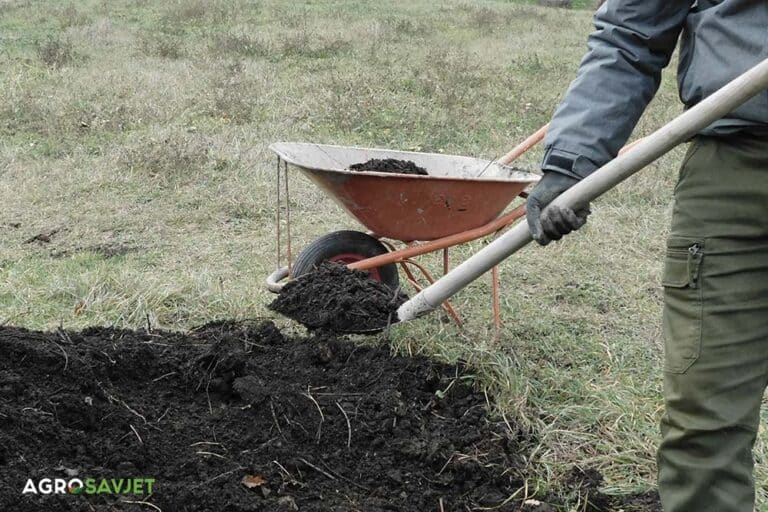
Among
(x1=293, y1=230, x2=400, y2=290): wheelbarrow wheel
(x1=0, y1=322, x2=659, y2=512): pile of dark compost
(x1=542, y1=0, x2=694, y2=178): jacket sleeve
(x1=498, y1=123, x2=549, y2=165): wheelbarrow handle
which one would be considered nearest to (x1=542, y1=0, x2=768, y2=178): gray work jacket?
(x1=542, y1=0, x2=694, y2=178): jacket sleeve

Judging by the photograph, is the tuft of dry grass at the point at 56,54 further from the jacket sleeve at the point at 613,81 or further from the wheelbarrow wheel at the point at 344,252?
the jacket sleeve at the point at 613,81

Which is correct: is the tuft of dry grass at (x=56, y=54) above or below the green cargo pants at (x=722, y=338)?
above

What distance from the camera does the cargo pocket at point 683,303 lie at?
2.03 meters

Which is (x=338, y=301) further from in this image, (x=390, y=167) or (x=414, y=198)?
(x=390, y=167)

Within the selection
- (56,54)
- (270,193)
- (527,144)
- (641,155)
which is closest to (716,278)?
(641,155)

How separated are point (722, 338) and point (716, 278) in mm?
147

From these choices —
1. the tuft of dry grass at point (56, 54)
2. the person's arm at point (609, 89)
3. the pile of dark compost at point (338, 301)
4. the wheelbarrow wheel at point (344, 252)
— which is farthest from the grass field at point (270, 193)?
the person's arm at point (609, 89)

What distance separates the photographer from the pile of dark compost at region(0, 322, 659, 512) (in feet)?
8.39

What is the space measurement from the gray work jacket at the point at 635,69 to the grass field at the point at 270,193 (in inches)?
46.9

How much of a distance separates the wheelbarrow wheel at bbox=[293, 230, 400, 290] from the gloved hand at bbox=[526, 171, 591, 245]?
159 cm

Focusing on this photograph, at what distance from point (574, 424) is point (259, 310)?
1.74 m

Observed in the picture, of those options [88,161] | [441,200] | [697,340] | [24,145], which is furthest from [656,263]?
[24,145]

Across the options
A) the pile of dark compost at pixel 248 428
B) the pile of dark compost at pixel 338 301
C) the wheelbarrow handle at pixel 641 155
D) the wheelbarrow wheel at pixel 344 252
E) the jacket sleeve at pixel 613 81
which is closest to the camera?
the wheelbarrow handle at pixel 641 155

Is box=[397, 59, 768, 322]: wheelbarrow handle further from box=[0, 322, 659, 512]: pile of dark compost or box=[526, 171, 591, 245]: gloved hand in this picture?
box=[0, 322, 659, 512]: pile of dark compost
